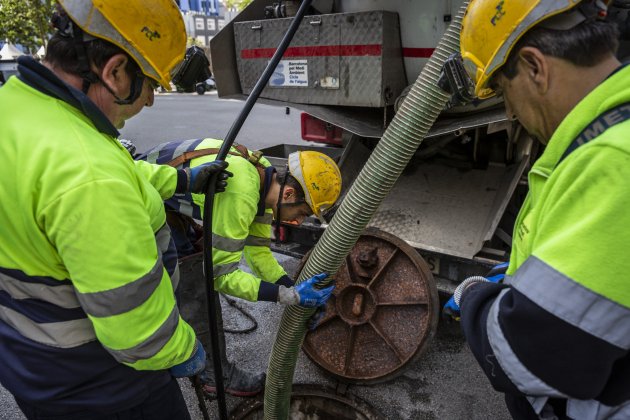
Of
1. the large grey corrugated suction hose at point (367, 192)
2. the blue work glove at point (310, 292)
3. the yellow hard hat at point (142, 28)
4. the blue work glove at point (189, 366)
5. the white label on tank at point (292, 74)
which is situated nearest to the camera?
the yellow hard hat at point (142, 28)

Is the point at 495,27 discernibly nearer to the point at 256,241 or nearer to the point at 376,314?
the point at 256,241

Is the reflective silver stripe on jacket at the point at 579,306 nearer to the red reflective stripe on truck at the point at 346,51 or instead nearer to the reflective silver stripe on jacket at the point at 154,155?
the reflective silver stripe on jacket at the point at 154,155

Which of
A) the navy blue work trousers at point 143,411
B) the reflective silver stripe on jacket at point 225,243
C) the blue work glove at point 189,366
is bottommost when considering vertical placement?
the navy blue work trousers at point 143,411

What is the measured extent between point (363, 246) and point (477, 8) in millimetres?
2014

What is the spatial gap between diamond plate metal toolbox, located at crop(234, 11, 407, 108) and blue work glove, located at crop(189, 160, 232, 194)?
1.42 metres

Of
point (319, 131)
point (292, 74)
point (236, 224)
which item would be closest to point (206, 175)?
point (236, 224)

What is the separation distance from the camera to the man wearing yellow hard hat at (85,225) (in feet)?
3.70

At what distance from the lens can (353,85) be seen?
10.4ft

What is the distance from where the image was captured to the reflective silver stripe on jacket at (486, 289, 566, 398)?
0.98 meters

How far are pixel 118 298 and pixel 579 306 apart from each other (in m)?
1.12

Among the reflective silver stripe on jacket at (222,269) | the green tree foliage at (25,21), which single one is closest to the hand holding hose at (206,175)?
the reflective silver stripe on jacket at (222,269)

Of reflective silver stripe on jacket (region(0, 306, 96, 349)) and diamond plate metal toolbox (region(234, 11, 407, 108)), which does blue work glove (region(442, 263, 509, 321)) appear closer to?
reflective silver stripe on jacket (region(0, 306, 96, 349))

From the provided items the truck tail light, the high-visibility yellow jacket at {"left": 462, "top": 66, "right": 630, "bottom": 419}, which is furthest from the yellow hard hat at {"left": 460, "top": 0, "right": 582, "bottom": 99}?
the truck tail light

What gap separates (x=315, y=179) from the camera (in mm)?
2436
